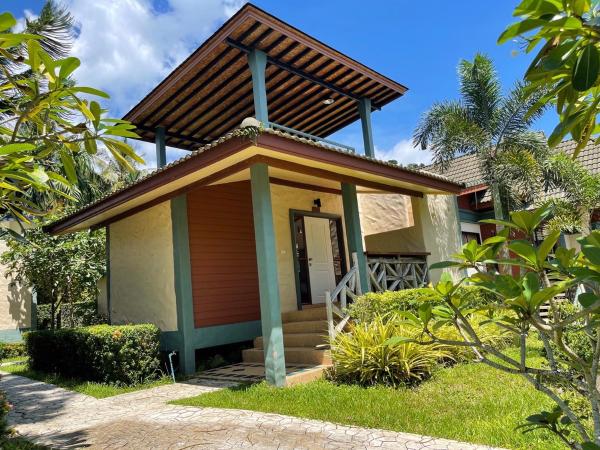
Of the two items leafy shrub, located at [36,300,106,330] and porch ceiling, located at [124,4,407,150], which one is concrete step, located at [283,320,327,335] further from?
leafy shrub, located at [36,300,106,330]

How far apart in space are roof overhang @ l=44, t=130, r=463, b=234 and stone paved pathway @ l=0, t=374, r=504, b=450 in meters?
3.38

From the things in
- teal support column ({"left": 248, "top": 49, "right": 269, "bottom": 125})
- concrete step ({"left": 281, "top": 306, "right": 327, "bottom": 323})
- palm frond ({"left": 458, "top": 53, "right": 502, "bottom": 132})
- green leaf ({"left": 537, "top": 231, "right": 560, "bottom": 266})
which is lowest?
concrete step ({"left": 281, "top": 306, "right": 327, "bottom": 323})

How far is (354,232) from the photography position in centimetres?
877

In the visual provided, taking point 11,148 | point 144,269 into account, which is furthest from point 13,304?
point 11,148

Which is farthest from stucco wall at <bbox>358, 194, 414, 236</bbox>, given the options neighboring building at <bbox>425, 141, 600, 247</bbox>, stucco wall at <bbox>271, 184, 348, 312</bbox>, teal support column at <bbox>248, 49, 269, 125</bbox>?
teal support column at <bbox>248, 49, 269, 125</bbox>

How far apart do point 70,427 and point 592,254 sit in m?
5.78

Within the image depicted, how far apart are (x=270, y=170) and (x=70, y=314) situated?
927 centimetres

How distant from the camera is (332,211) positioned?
11.3 m

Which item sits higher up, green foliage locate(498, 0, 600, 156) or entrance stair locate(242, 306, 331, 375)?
green foliage locate(498, 0, 600, 156)

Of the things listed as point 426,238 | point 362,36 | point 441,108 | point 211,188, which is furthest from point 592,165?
point 211,188

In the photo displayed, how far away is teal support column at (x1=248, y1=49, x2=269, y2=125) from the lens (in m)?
7.56

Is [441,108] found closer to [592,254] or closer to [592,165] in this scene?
[592,165]

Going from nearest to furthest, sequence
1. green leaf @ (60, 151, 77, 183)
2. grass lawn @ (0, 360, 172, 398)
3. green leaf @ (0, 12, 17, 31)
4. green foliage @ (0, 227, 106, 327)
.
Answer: green leaf @ (0, 12, 17, 31)
green leaf @ (60, 151, 77, 183)
grass lawn @ (0, 360, 172, 398)
green foliage @ (0, 227, 106, 327)

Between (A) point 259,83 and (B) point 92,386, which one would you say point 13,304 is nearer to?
(B) point 92,386
